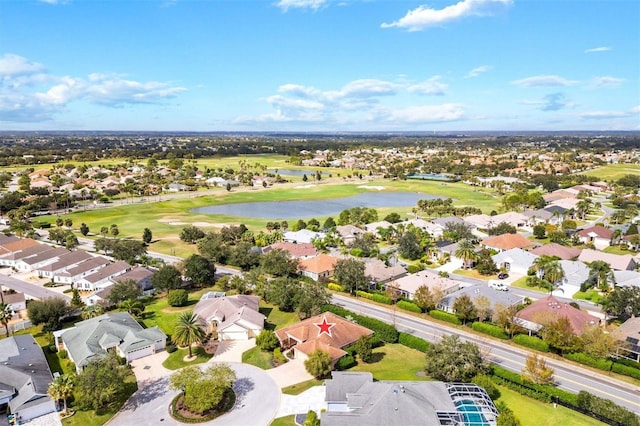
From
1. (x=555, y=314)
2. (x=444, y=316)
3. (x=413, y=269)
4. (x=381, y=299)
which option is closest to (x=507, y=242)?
(x=413, y=269)

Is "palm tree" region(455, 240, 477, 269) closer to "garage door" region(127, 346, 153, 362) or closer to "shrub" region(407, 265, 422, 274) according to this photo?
"shrub" region(407, 265, 422, 274)

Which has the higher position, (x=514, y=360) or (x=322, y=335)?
(x=322, y=335)

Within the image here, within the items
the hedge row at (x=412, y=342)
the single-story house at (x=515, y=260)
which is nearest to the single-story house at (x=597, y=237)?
the single-story house at (x=515, y=260)

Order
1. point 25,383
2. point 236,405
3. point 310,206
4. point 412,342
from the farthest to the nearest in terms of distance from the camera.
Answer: point 310,206
point 412,342
point 236,405
point 25,383

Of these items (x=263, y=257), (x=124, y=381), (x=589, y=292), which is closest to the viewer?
Result: (x=124, y=381)

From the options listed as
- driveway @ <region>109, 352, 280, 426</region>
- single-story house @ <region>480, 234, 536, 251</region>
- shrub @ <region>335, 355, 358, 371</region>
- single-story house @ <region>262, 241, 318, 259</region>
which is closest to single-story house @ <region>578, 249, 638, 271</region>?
single-story house @ <region>480, 234, 536, 251</region>

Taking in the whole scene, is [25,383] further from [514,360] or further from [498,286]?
[498,286]

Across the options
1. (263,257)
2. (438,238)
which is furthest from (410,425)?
(438,238)

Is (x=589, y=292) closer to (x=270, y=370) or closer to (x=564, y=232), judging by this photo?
(x=564, y=232)
